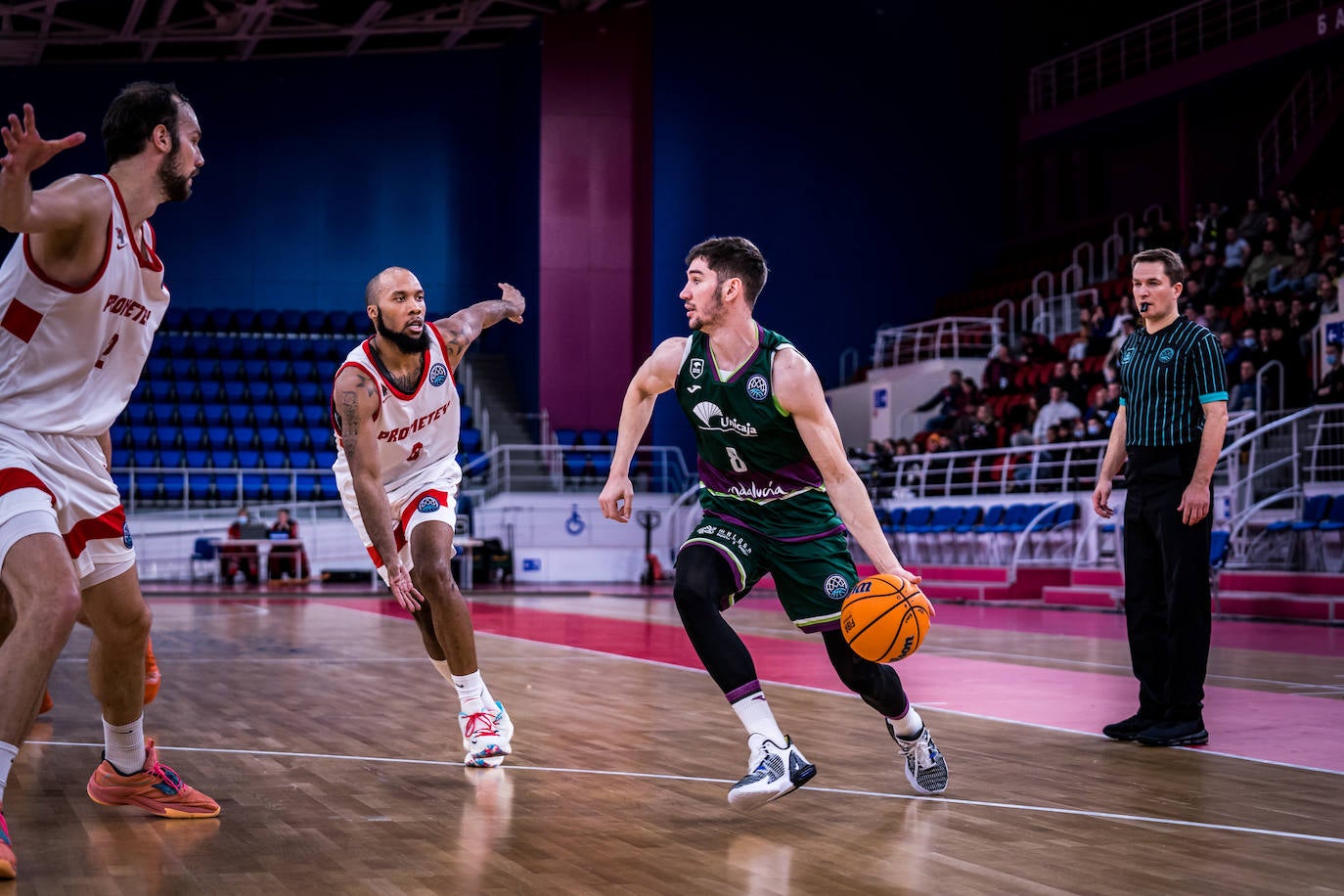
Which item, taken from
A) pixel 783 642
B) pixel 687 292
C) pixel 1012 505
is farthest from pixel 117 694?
pixel 1012 505

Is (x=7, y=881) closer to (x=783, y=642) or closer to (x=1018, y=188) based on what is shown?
(x=783, y=642)

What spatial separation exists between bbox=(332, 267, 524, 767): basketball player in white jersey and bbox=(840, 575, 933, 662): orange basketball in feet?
4.96

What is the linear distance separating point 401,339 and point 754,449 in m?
1.54

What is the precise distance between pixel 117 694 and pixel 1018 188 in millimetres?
25604

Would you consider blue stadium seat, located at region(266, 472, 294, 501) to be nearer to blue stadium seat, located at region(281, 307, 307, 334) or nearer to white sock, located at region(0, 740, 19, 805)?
blue stadium seat, located at region(281, 307, 307, 334)

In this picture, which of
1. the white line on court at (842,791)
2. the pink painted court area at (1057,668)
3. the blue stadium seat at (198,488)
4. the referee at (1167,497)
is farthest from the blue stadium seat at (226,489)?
the referee at (1167,497)

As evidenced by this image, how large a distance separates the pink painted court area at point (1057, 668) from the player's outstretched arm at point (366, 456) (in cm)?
286

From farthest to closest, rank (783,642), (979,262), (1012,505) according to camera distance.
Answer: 1. (979,262)
2. (1012,505)
3. (783,642)

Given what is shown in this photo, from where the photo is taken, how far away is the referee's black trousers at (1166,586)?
5664 mm

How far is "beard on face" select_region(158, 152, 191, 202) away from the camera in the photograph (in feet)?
12.7

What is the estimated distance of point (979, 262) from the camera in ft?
89.6

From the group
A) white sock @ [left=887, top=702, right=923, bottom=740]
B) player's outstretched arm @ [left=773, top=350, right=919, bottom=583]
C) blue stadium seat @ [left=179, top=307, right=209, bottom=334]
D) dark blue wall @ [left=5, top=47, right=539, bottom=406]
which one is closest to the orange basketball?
player's outstretched arm @ [left=773, top=350, right=919, bottom=583]

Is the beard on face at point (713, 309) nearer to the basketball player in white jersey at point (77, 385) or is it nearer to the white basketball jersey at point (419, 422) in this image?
the white basketball jersey at point (419, 422)

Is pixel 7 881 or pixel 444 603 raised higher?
pixel 444 603
